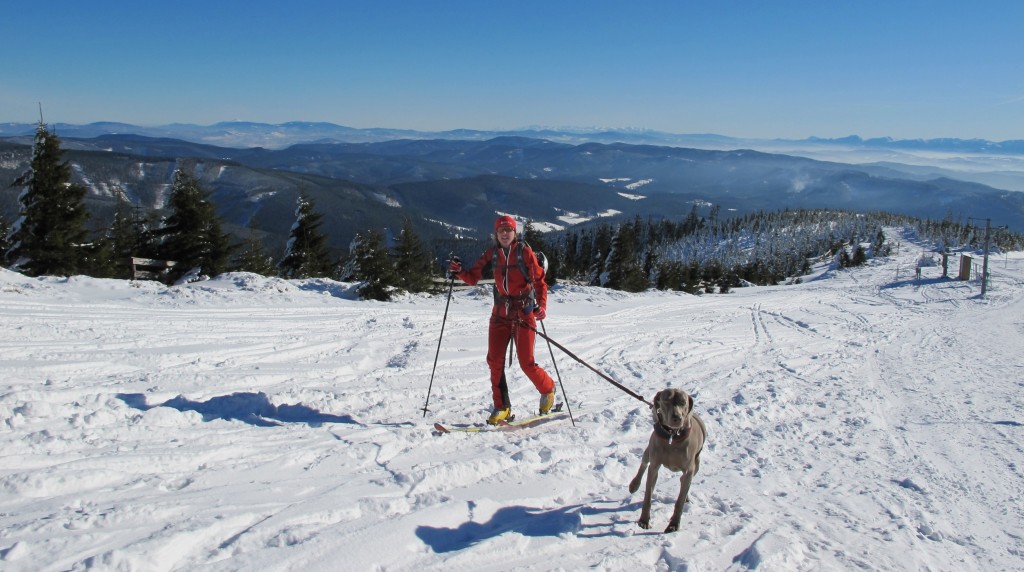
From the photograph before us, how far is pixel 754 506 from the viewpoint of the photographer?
15.5 ft

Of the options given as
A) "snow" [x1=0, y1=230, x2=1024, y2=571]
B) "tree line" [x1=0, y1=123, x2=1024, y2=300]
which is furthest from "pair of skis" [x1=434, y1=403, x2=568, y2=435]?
"tree line" [x1=0, y1=123, x2=1024, y2=300]

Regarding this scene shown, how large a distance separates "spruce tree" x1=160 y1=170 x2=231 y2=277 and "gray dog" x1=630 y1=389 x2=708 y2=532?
23.7m

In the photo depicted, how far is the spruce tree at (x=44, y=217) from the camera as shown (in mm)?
19453

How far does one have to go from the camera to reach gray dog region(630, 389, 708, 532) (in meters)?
3.85

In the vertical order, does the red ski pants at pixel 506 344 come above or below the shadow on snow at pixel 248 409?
above

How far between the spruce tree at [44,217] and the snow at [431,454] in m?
10.1

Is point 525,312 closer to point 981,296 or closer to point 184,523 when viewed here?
point 184,523

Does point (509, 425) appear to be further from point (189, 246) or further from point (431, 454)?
point (189, 246)

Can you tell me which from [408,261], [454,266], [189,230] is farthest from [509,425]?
[408,261]

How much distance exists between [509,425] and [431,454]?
1.22 m

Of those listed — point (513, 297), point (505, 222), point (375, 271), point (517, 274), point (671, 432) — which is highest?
point (505, 222)

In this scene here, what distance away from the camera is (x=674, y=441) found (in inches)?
158

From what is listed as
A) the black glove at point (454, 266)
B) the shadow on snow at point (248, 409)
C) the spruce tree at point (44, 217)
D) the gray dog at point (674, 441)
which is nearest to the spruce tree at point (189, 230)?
the spruce tree at point (44, 217)

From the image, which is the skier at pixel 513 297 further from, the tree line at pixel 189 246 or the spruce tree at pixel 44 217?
the spruce tree at pixel 44 217
